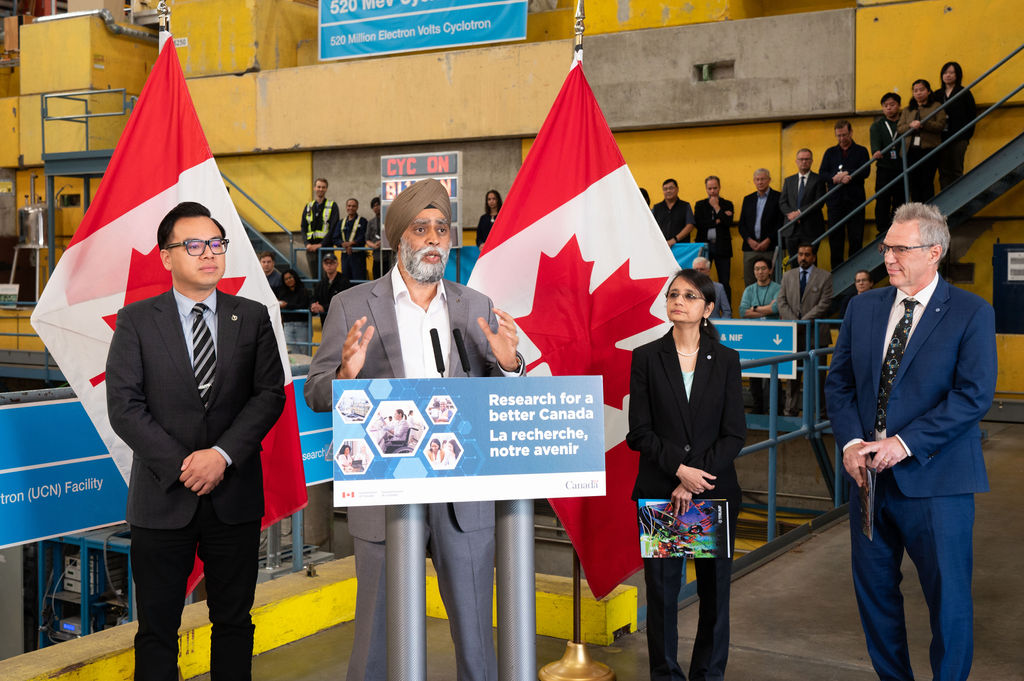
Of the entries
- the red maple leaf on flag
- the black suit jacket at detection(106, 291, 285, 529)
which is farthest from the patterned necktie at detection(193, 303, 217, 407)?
the red maple leaf on flag

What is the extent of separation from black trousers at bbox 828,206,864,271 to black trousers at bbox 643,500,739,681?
867 cm

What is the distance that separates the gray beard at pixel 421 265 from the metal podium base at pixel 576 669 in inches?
70.9

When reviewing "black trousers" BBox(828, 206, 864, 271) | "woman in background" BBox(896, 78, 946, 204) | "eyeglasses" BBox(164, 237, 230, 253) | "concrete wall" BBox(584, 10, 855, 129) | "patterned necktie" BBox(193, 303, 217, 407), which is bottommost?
"patterned necktie" BBox(193, 303, 217, 407)

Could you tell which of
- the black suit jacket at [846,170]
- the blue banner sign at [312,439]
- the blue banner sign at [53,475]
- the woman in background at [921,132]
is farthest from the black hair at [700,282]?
the black suit jacket at [846,170]

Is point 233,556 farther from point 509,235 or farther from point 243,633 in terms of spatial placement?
point 509,235

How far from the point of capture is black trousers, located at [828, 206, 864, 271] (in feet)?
38.2

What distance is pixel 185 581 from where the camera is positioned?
123 inches

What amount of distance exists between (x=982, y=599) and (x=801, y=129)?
9142 millimetres

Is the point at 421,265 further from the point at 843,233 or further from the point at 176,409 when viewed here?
the point at 843,233

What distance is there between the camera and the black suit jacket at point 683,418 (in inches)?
142

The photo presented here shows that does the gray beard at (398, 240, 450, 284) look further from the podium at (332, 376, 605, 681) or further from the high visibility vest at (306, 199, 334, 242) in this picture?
the high visibility vest at (306, 199, 334, 242)

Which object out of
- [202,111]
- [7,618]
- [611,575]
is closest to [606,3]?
[202,111]

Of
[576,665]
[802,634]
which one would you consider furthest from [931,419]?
[802,634]

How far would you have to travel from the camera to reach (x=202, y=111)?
18.0 metres
